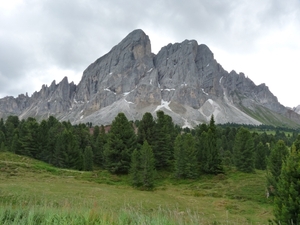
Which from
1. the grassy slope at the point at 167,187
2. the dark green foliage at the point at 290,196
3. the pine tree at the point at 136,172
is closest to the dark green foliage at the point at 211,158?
the grassy slope at the point at 167,187

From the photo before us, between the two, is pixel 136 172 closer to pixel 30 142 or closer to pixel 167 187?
pixel 167 187

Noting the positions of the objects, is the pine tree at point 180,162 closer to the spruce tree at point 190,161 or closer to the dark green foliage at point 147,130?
the spruce tree at point 190,161

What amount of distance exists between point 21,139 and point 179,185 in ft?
129

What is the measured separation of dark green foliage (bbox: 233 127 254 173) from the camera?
48.3 meters

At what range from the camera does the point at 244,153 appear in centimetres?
4909

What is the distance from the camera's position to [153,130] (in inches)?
2057

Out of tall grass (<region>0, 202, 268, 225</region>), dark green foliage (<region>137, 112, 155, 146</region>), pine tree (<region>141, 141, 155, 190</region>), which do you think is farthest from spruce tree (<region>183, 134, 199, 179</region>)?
tall grass (<region>0, 202, 268, 225</region>)

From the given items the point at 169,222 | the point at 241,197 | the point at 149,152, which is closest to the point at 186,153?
the point at 149,152

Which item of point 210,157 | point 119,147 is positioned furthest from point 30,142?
point 210,157

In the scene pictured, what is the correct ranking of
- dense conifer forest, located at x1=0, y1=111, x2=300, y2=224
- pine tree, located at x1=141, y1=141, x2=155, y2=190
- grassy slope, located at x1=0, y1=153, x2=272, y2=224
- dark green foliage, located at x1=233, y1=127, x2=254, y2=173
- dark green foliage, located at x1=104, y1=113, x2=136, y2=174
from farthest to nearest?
1. dark green foliage, located at x1=233, y1=127, x2=254, y2=173
2. dark green foliage, located at x1=104, y1=113, x2=136, y2=174
3. dense conifer forest, located at x1=0, y1=111, x2=300, y2=224
4. pine tree, located at x1=141, y1=141, x2=155, y2=190
5. grassy slope, located at x1=0, y1=153, x2=272, y2=224

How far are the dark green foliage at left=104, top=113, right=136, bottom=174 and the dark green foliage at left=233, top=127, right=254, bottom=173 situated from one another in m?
21.9

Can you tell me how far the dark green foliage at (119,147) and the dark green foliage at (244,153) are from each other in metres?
21.9

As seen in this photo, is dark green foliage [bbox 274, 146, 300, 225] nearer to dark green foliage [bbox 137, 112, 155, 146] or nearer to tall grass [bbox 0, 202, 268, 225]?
tall grass [bbox 0, 202, 268, 225]

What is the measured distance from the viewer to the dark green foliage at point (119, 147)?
45.5 meters
